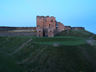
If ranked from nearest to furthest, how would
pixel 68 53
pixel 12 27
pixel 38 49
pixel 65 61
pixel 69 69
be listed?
pixel 69 69, pixel 65 61, pixel 68 53, pixel 38 49, pixel 12 27

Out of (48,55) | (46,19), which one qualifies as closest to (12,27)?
(46,19)

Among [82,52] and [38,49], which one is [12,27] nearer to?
[38,49]

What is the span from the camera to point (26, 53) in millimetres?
19453

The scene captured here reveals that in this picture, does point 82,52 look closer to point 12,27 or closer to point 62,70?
point 62,70

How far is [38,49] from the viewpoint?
1891cm

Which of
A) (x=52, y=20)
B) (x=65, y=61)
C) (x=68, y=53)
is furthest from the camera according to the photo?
(x=52, y=20)

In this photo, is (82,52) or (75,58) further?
(82,52)

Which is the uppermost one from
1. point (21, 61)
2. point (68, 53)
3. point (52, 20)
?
point (52, 20)

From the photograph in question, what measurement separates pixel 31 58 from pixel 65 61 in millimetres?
4236

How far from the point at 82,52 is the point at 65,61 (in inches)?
103

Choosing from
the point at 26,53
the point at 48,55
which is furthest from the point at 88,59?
the point at 26,53

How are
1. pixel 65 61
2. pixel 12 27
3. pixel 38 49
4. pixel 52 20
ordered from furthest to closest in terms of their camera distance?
pixel 12 27
pixel 52 20
pixel 38 49
pixel 65 61

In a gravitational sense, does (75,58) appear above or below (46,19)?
below

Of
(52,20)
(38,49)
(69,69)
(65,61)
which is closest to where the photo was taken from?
(69,69)
